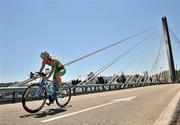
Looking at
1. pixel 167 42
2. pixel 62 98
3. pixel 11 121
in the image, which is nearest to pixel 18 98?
pixel 62 98

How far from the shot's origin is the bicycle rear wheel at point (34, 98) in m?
7.02

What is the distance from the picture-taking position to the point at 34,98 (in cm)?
728

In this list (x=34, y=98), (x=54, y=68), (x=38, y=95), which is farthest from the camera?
(x=54, y=68)

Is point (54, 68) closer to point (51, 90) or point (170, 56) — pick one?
point (51, 90)

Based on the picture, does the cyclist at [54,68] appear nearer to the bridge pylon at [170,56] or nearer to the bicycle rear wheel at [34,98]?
the bicycle rear wheel at [34,98]

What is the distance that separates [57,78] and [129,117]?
3.14 m

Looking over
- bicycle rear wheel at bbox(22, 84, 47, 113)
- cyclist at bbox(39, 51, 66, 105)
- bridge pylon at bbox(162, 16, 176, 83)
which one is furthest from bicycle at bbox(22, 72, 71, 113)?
bridge pylon at bbox(162, 16, 176, 83)

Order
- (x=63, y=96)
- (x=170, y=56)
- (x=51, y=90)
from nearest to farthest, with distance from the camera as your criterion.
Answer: (x=51, y=90)
(x=63, y=96)
(x=170, y=56)

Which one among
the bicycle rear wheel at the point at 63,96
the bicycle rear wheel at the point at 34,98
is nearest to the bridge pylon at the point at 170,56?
the bicycle rear wheel at the point at 63,96

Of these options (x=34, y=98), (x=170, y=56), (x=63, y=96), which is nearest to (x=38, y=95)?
(x=34, y=98)

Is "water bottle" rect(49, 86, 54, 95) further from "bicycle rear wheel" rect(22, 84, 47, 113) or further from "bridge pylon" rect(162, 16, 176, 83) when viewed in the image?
"bridge pylon" rect(162, 16, 176, 83)

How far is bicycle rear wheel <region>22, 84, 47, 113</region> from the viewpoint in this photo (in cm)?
702

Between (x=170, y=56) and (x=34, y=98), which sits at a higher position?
(x=170, y=56)

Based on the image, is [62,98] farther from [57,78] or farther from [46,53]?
[46,53]
